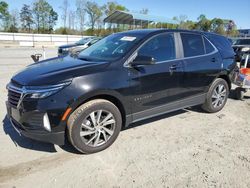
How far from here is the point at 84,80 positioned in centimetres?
318

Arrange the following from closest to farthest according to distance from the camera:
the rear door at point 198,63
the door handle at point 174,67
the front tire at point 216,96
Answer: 1. the door handle at point 174,67
2. the rear door at point 198,63
3. the front tire at point 216,96

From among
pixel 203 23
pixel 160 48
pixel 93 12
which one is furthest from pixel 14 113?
pixel 203 23

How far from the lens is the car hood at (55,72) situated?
310cm

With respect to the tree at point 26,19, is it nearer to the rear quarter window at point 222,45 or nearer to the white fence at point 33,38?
the white fence at point 33,38

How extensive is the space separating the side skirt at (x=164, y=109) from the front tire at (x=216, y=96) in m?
0.19

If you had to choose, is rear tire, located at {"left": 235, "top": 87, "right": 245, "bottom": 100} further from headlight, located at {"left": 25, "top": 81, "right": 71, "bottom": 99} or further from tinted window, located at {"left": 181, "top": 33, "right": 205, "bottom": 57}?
headlight, located at {"left": 25, "top": 81, "right": 71, "bottom": 99}

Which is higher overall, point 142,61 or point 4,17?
point 4,17

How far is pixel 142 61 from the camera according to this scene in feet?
11.6

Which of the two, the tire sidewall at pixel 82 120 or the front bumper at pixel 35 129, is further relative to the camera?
the tire sidewall at pixel 82 120

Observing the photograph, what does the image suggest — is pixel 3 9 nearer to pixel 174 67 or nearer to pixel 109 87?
pixel 174 67

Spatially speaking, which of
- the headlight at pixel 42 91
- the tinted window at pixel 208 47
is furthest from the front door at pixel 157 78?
the headlight at pixel 42 91

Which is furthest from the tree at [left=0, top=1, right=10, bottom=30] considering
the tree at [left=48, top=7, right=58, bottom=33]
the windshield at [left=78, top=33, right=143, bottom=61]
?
the windshield at [left=78, top=33, right=143, bottom=61]

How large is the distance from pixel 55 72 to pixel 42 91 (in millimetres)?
382

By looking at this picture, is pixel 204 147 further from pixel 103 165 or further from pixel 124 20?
pixel 124 20
